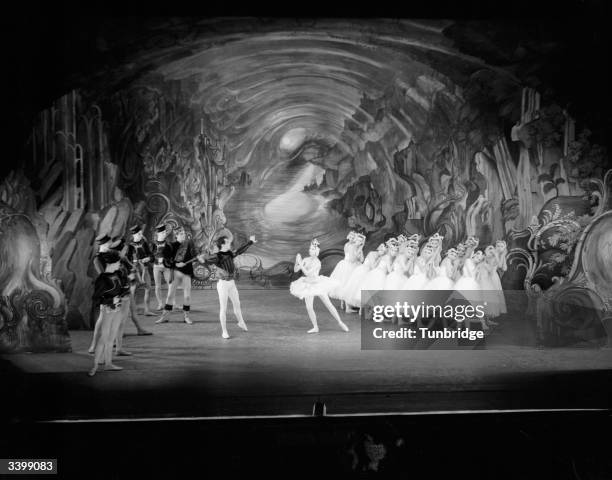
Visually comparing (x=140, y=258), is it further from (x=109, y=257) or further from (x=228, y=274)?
(x=228, y=274)

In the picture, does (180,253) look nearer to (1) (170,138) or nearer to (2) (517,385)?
(1) (170,138)

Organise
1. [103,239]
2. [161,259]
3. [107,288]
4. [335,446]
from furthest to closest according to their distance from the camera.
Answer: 1. [161,259]
2. [103,239]
3. [107,288]
4. [335,446]

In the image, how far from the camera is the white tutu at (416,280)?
32.0 ft

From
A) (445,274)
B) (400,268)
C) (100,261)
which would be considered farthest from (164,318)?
(445,274)

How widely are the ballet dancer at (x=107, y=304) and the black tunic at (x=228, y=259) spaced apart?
142cm

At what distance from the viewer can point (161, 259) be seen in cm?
975

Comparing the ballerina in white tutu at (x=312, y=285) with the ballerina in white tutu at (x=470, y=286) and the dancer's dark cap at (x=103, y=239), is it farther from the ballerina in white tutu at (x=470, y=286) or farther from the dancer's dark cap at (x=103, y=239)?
the dancer's dark cap at (x=103, y=239)

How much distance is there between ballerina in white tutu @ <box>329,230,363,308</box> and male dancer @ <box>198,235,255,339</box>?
140 cm

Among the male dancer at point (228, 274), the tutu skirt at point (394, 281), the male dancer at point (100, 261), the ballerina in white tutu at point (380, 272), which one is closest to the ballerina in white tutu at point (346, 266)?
the ballerina in white tutu at point (380, 272)

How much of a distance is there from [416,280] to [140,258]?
4.22 metres

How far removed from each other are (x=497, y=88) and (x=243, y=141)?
4004 mm

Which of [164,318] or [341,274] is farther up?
[341,274]

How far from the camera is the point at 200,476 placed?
26.0 ft

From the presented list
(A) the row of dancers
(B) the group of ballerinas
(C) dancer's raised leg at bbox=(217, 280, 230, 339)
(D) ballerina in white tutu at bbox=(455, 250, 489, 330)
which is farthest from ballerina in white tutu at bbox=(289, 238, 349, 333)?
(D) ballerina in white tutu at bbox=(455, 250, 489, 330)
